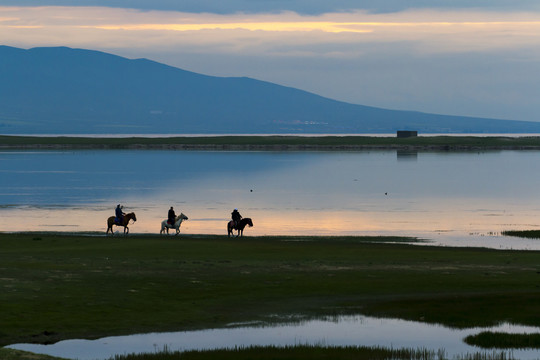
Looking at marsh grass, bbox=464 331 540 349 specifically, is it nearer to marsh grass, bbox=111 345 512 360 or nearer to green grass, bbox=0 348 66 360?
marsh grass, bbox=111 345 512 360

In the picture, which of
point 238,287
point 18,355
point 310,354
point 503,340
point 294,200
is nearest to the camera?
point 18,355

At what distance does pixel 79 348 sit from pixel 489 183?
114 m

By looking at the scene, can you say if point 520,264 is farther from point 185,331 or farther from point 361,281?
point 185,331

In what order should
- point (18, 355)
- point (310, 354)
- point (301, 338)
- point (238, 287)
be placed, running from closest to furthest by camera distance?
→ point (18, 355), point (310, 354), point (301, 338), point (238, 287)

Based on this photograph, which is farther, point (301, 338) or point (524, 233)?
point (524, 233)

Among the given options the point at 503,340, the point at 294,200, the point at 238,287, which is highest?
the point at 294,200

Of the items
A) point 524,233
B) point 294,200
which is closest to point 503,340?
point 524,233

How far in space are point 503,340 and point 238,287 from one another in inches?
390

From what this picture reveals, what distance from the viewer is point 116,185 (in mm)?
122625

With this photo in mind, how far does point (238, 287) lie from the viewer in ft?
101

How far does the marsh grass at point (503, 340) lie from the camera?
75.7 ft

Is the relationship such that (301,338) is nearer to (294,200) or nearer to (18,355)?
(18,355)

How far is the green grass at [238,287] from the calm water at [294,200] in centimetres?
1562

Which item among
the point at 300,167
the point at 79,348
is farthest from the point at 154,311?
the point at 300,167
